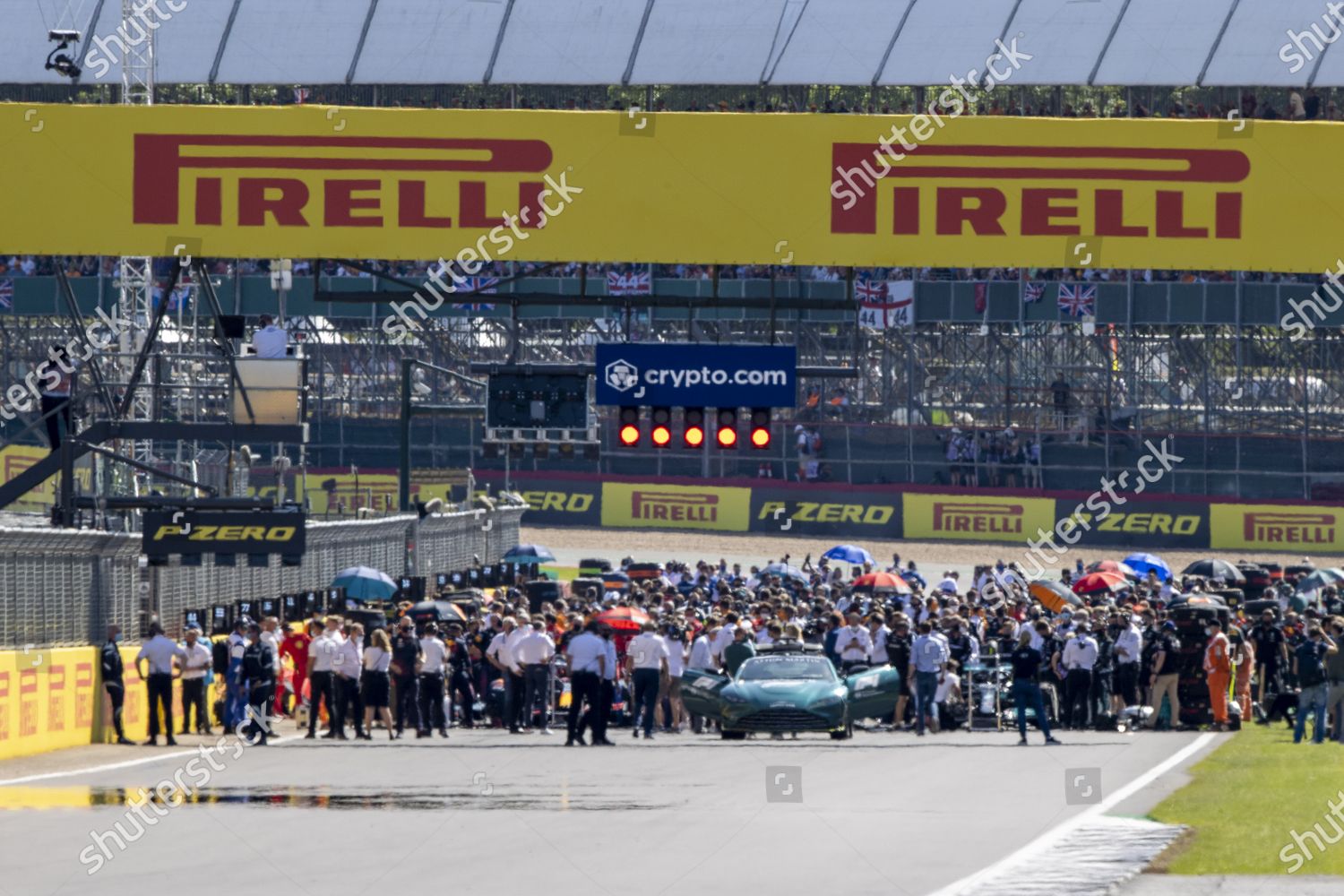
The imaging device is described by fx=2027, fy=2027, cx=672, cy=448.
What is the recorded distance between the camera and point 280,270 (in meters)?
40.8

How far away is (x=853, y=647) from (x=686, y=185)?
9.07 m

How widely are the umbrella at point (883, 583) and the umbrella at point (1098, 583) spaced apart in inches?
130

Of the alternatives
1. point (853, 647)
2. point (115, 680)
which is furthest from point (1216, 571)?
point (115, 680)

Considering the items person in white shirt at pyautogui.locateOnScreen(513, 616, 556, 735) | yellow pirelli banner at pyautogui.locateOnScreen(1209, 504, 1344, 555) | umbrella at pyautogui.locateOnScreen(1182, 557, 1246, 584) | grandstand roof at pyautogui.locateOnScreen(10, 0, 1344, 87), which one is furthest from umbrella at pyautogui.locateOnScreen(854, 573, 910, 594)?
yellow pirelli banner at pyautogui.locateOnScreen(1209, 504, 1344, 555)

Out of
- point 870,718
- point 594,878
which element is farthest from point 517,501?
point 594,878

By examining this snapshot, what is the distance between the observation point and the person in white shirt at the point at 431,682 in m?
23.9

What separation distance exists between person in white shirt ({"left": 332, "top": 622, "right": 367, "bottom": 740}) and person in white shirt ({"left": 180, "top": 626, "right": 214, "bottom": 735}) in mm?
1517

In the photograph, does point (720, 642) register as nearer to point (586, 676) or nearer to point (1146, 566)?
point (586, 676)

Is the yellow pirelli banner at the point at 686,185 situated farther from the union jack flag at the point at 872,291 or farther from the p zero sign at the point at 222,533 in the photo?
the union jack flag at the point at 872,291

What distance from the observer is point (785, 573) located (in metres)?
41.4

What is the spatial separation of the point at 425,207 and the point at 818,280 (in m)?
40.7

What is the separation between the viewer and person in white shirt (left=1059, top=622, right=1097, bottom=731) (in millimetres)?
24609

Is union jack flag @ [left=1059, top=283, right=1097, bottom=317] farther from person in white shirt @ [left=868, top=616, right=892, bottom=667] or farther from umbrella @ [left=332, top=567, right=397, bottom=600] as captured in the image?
person in white shirt @ [left=868, top=616, right=892, bottom=667]

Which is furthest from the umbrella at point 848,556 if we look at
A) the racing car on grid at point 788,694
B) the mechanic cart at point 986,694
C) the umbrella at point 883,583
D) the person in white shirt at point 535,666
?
the person in white shirt at point 535,666
